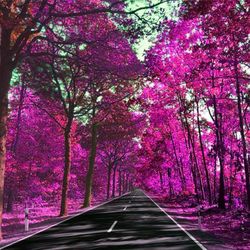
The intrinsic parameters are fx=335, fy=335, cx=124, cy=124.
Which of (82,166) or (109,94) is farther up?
(109,94)

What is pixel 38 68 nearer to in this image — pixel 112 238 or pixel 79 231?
pixel 79 231

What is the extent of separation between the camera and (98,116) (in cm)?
3162

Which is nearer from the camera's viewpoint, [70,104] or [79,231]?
[79,231]

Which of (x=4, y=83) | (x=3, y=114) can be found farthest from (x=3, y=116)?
(x=4, y=83)

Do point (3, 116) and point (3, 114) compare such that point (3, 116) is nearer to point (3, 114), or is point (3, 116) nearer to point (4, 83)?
point (3, 114)

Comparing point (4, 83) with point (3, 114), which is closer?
point (3, 114)

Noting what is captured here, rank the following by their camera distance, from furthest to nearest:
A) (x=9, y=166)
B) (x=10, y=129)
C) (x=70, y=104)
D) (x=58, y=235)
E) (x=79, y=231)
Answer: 1. (x=10, y=129)
2. (x=9, y=166)
3. (x=70, y=104)
4. (x=79, y=231)
5. (x=58, y=235)

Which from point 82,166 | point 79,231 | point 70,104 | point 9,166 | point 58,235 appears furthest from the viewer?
point 82,166

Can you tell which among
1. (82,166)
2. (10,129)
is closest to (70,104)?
(10,129)

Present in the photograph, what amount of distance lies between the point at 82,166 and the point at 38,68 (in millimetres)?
29259

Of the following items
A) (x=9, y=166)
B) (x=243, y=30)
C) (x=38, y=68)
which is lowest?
(x=9, y=166)

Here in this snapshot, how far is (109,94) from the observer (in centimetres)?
2739

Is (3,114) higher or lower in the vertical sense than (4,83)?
lower

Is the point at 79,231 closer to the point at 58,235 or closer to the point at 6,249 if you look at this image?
the point at 58,235
